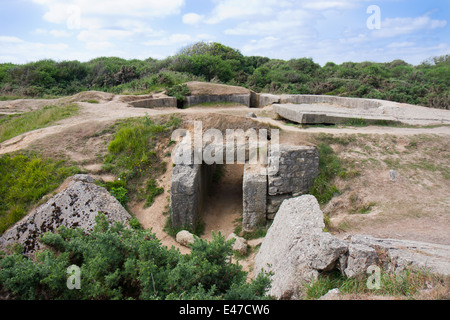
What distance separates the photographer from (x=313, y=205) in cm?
515

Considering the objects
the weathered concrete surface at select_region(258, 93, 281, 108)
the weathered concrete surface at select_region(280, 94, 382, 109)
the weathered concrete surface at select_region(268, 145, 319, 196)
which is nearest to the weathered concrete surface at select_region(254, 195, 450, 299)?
the weathered concrete surface at select_region(268, 145, 319, 196)

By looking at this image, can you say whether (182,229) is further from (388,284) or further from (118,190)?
(388,284)

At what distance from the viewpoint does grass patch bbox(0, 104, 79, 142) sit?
33.2 ft

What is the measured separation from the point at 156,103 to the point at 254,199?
852 centimetres

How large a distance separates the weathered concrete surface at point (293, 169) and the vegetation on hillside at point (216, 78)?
10160 millimetres

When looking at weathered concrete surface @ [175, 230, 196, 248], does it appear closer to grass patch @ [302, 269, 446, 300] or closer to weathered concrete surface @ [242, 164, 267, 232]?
weathered concrete surface @ [242, 164, 267, 232]

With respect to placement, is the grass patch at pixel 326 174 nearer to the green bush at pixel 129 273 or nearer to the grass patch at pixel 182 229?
the grass patch at pixel 182 229

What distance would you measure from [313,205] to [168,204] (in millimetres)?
4155

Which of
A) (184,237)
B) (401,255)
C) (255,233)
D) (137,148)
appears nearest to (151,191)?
(137,148)

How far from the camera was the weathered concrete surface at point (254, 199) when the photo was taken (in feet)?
24.5

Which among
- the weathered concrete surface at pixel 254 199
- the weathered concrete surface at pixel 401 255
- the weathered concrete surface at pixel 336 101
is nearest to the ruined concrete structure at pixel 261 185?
the weathered concrete surface at pixel 254 199

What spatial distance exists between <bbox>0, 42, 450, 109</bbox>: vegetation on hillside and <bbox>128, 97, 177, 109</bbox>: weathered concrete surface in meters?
1.84

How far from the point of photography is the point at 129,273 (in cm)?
338

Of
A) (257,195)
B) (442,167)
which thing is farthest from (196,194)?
(442,167)
